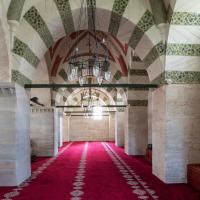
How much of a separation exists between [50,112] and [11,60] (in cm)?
581

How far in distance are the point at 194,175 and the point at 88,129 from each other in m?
18.5

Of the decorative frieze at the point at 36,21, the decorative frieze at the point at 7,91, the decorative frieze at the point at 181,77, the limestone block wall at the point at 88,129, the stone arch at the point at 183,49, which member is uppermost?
the decorative frieze at the point at 36,21

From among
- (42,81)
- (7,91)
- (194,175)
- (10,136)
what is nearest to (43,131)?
(42,81)

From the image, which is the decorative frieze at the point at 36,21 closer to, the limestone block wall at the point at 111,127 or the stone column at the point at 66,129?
the stone column at the point at 66,129

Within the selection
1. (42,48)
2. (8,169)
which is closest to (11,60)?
(42,48)

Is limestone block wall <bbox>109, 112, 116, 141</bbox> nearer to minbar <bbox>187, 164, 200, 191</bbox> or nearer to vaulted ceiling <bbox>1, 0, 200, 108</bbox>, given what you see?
vaulted ceiling <bbox>1, 0, 200, 108</bbox>

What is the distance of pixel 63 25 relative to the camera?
6.28 m

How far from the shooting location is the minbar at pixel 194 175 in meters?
5.15

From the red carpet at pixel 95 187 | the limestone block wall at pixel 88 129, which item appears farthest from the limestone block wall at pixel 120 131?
the red carpet at pixel 95 187

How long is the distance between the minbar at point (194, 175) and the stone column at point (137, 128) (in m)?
5.65

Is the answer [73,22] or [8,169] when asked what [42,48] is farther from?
[8,169]

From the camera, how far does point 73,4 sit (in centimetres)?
584

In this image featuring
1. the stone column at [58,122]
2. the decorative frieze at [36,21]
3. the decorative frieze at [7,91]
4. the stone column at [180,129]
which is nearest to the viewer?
the decorative frieze at [7,91]

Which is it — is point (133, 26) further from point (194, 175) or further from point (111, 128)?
point (111, 128)
